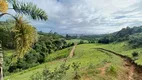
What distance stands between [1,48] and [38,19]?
2525 mm

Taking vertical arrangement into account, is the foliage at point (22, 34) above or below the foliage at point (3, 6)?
below

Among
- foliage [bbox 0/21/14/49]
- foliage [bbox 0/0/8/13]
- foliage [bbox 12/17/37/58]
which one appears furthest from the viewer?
foliage [bbox 0/21/14/49]

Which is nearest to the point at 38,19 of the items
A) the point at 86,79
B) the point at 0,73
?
the point at 0,73

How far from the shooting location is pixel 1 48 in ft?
38.1

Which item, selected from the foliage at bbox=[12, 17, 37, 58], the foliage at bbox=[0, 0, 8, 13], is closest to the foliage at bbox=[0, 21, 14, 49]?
the foliage at bbox=[12, 17, 37, 58]

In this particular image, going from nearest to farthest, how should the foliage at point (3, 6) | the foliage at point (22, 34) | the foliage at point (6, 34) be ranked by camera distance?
the foliage at point (3, 6) < the foliage at point (22, 34) < the foliage at point (6, 34)

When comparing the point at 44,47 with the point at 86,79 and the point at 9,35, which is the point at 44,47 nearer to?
the point at 86,79

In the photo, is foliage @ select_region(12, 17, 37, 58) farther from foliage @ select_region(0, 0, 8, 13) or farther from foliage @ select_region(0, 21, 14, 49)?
foliage @ select_region(0, 0, 8, 13)

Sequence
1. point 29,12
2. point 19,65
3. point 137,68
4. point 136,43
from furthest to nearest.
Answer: point 19,65 < point 136,43 < point 137,68 < point 29,12

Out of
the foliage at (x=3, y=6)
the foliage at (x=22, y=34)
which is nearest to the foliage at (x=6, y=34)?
the foliage at (x=22, y=34)

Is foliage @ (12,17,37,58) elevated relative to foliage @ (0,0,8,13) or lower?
lower

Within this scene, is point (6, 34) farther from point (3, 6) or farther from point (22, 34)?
point (3, 6)

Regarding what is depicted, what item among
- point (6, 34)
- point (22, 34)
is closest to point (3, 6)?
point (6, 34)

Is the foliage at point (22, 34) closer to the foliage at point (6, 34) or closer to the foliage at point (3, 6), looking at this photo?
the foliage at point (6, 34)
